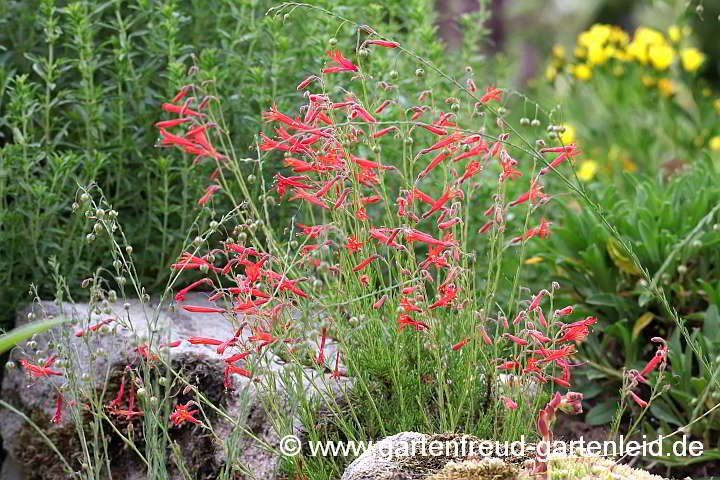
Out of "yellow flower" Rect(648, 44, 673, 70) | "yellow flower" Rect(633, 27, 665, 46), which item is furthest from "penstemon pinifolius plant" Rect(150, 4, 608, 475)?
"yellow flower" Rect(633, 27, 665, 46)

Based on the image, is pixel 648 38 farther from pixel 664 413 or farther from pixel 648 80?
pixel 664 413

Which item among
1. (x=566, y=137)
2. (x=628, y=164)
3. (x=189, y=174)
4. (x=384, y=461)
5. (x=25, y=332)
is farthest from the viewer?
(x=628, y=164)

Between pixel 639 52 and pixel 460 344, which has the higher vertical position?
pixel 639 52

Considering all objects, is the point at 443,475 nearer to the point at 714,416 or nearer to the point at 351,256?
the point at 351,256

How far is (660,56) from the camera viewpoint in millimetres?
6059

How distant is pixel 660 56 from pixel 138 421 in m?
4.35

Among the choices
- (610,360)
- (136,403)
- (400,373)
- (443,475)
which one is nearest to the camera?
(443,475)

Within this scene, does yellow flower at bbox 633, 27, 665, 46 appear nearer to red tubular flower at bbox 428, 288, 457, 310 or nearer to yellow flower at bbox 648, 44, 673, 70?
yellow flower at bbox 648, 44, 673, 70

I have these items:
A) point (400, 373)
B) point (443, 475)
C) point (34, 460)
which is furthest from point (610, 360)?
point (34, 460)

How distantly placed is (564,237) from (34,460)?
2243 mm

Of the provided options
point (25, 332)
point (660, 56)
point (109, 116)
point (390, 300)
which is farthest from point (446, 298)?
point (660, 56)

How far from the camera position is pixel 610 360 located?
3.68 meters

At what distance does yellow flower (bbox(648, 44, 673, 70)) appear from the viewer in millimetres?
6055

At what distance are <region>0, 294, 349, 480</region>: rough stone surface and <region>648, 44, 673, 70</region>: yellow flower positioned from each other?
151 inches
